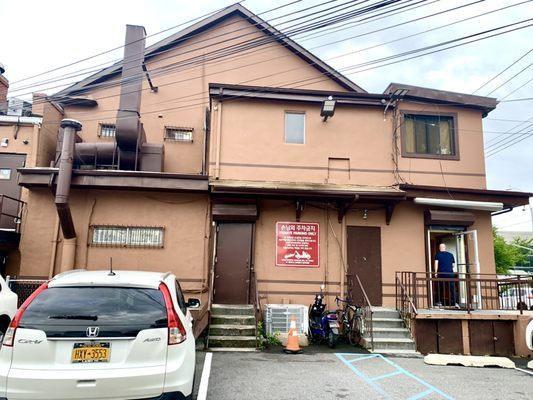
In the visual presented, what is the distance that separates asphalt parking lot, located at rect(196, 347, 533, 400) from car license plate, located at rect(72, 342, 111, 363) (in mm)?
2340

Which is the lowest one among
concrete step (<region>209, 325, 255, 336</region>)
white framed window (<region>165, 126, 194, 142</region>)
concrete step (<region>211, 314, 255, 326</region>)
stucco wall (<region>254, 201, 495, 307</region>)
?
concrete step (<region>209, 325, 255, 336</region>)

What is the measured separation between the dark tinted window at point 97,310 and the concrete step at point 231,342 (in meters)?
4.97

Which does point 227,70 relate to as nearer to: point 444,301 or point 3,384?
point 444,301

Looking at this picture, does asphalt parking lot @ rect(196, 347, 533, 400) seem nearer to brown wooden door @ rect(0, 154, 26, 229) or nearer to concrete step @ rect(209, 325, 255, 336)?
concrete step @ rect(209, 325, 255, 336)

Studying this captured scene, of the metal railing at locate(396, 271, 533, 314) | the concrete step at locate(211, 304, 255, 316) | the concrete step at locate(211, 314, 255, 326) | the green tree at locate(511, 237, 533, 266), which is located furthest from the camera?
the green tree at locate(511, 237, 533, 266)

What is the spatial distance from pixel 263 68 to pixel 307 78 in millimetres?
1685

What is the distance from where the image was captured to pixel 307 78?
14.9m

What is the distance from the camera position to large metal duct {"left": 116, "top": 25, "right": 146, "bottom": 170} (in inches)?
470

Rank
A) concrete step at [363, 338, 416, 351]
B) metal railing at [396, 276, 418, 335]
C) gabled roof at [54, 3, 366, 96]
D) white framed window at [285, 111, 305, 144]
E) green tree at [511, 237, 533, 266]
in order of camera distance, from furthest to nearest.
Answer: green tree at [511, 237, 533, 266]
gabled roof at [54, 3, 366, 96]
white framed window at [285, 111, 305, 144]
metal railing at [396, 276, 418, 335]
concrete step at [363, 338, 416, 351]

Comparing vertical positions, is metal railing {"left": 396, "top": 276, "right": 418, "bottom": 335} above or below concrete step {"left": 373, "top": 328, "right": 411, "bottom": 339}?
above

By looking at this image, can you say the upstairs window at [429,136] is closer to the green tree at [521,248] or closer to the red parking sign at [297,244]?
the red parking sign at [297,244]

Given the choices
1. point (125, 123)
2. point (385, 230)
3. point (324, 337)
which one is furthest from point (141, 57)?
point (324, 337)

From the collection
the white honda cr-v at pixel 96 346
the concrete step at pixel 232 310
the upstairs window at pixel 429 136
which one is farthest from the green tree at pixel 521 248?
the white honda cr-v at pixel 96 346

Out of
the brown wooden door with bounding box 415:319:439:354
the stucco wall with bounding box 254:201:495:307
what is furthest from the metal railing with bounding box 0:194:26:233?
the brown wooden door with bounding box 415:319:439:354
